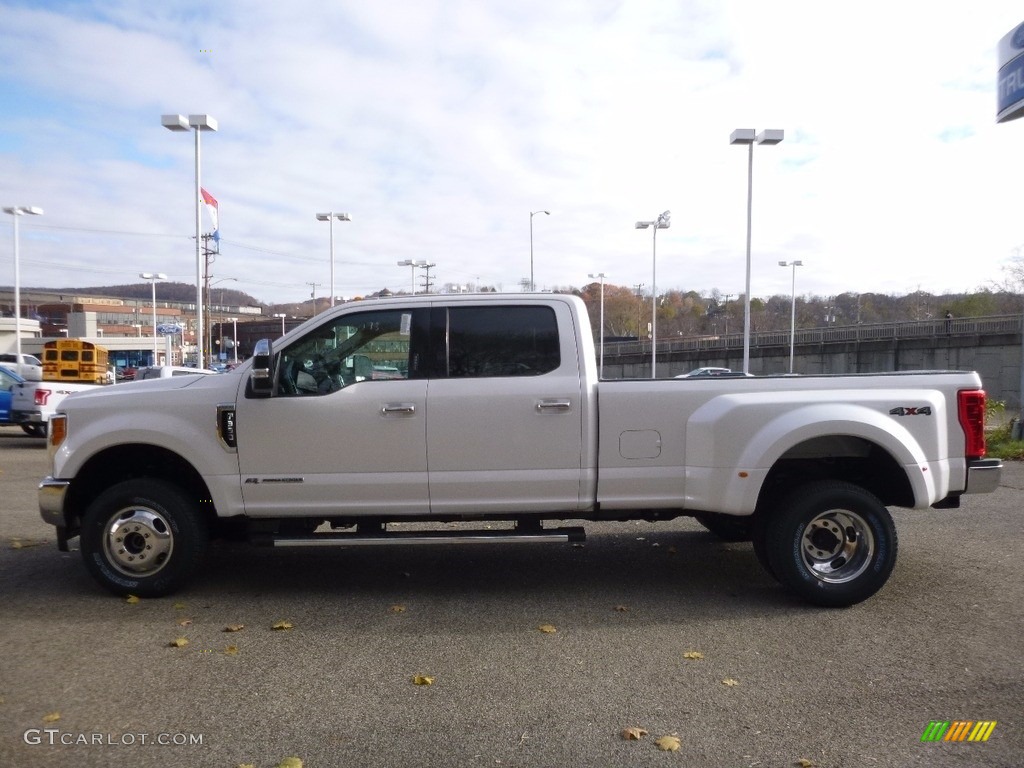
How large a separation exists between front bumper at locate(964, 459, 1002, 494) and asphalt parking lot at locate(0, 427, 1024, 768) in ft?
2.66

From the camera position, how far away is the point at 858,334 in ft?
173

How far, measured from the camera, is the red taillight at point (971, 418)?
572cm

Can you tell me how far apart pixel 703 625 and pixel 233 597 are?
3.34 metres

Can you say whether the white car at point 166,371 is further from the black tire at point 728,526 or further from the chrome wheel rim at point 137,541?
the black tire at point 728,526

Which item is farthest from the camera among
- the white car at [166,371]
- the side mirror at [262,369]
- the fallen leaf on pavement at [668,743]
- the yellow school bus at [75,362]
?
the yellow school bus at [75,362]

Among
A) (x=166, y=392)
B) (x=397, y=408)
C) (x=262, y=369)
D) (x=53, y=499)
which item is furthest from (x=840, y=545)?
(x=53, y=499)

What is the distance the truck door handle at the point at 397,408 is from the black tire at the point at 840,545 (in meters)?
2.61

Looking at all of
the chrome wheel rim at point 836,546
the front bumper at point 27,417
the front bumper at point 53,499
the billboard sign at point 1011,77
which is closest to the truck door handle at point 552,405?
the chrome wheel rim at point 836,546

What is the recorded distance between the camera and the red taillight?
5.72 meters

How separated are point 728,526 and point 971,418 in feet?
6.86

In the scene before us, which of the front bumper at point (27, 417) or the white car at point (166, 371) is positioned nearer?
the front bumper at point (27, 417)

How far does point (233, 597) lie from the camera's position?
19.7ft

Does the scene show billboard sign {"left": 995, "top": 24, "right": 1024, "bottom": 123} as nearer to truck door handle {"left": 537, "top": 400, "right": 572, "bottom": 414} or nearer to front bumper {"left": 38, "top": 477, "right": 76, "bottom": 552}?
truck door handle {"left": 537, "top": 400, "right": 572, "bottom": 414}

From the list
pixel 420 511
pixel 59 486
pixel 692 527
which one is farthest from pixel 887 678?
pixel 59 486
